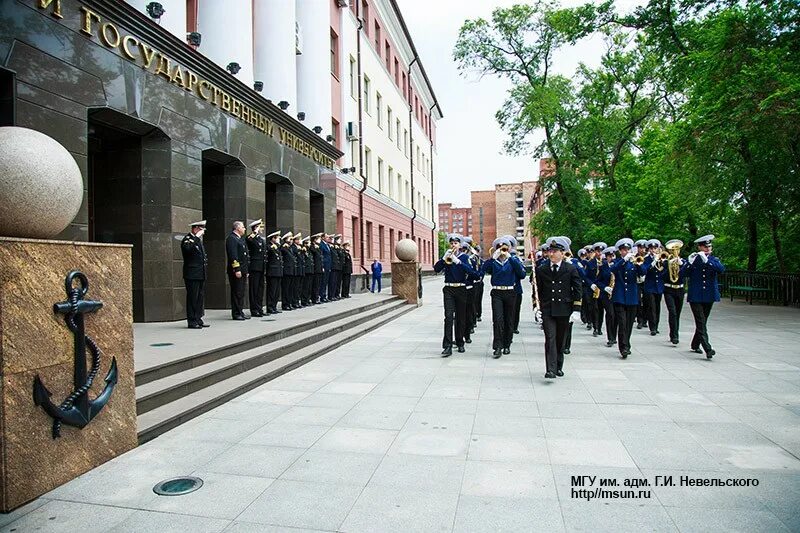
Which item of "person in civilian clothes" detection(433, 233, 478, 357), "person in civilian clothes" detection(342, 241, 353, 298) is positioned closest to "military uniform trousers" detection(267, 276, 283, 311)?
"person in civilian clothes" detection(433, 233, 478, 357)

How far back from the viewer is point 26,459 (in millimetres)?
3764

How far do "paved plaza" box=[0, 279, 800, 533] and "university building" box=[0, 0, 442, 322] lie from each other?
5178mm

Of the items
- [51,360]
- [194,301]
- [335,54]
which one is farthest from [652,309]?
[335,54]

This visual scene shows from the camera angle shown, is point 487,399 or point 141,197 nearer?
point 487,399

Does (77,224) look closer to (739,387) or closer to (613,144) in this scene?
(739,387)

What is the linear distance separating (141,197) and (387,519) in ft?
30.3

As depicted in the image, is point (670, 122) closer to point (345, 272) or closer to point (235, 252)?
point (345, 272)

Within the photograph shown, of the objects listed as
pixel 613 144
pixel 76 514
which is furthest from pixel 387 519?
pixel 613 144

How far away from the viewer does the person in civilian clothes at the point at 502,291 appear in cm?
927

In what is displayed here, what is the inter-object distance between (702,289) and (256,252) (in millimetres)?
9049

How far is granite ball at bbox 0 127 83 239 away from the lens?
3.87 meters

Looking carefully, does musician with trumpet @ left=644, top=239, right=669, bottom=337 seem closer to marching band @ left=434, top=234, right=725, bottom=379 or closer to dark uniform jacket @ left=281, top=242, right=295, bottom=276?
marching band @ left=434, top=234, right=725, bottom=379

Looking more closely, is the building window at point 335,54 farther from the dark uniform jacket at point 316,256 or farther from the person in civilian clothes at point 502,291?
the person in civilian clothes at point 502,291

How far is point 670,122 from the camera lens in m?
28.7
